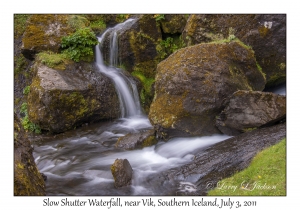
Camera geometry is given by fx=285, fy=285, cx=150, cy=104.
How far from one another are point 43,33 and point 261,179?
440 inches

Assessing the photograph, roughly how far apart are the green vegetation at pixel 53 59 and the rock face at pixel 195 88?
193 inches

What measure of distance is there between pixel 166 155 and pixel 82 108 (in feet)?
16.0

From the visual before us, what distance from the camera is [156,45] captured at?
13.8 meters

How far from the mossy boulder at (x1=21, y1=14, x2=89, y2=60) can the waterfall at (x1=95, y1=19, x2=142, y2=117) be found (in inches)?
69.0

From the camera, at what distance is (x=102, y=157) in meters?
8.44

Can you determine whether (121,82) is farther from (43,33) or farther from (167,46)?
(43,33)

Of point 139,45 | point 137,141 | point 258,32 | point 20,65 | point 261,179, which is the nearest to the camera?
point 261,179

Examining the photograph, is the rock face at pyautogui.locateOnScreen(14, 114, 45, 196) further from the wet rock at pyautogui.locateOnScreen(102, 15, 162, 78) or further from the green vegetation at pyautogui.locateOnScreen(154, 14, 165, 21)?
the green vegetation at pyautogui.locateOnScreen(154, 14, 165, 21)

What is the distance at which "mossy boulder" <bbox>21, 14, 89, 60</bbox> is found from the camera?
1272 cm

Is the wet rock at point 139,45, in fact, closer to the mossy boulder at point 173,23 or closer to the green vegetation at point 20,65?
the mossy boulder at point 173,23

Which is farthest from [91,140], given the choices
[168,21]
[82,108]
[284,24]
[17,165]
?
[284,24]

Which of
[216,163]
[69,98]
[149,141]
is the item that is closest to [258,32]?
[149,141]
